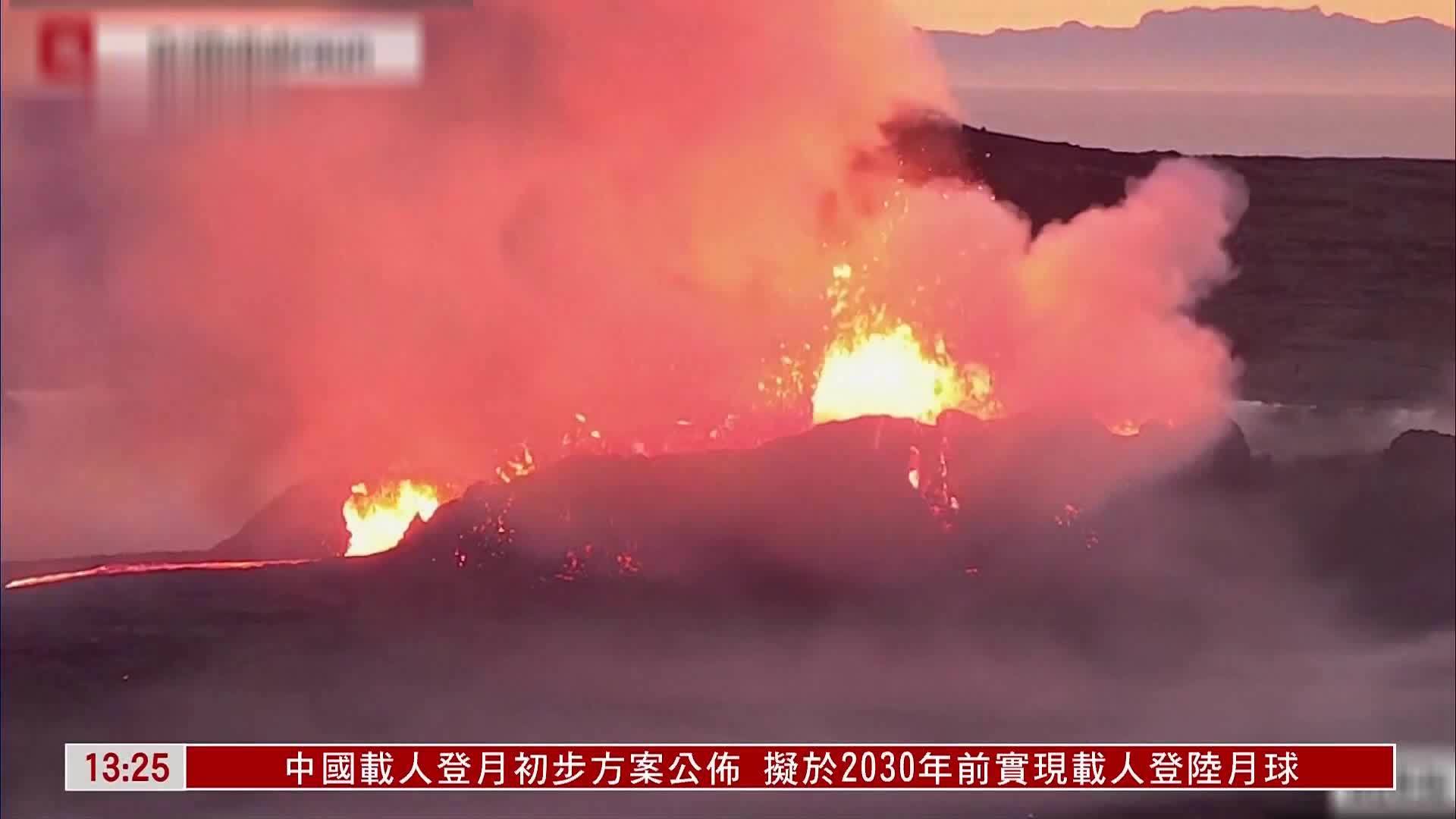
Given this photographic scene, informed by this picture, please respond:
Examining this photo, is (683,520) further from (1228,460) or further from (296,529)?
(1228,460)

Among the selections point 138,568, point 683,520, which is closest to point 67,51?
point 138,568

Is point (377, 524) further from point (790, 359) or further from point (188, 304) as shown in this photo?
point (790, 359)

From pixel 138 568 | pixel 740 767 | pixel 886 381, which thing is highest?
pixel 886 381

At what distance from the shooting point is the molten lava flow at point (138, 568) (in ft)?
2.89

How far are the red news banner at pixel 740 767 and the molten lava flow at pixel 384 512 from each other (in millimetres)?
136

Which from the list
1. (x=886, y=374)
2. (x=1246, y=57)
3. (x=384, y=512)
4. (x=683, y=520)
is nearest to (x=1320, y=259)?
(x=1246, y=57)

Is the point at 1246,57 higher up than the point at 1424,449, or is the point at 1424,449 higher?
the point at 1246,57

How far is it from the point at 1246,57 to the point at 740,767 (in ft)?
1.96

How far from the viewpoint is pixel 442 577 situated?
2.92 feet

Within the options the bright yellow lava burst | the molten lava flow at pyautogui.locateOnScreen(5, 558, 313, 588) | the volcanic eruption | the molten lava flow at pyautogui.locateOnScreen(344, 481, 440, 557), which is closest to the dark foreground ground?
the volcanic eruption

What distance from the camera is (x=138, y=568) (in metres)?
0.88

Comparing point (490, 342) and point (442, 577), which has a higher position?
point (490, 342)

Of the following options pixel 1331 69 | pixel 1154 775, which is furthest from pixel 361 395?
pixel 1331 69

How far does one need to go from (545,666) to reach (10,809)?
370 mm
